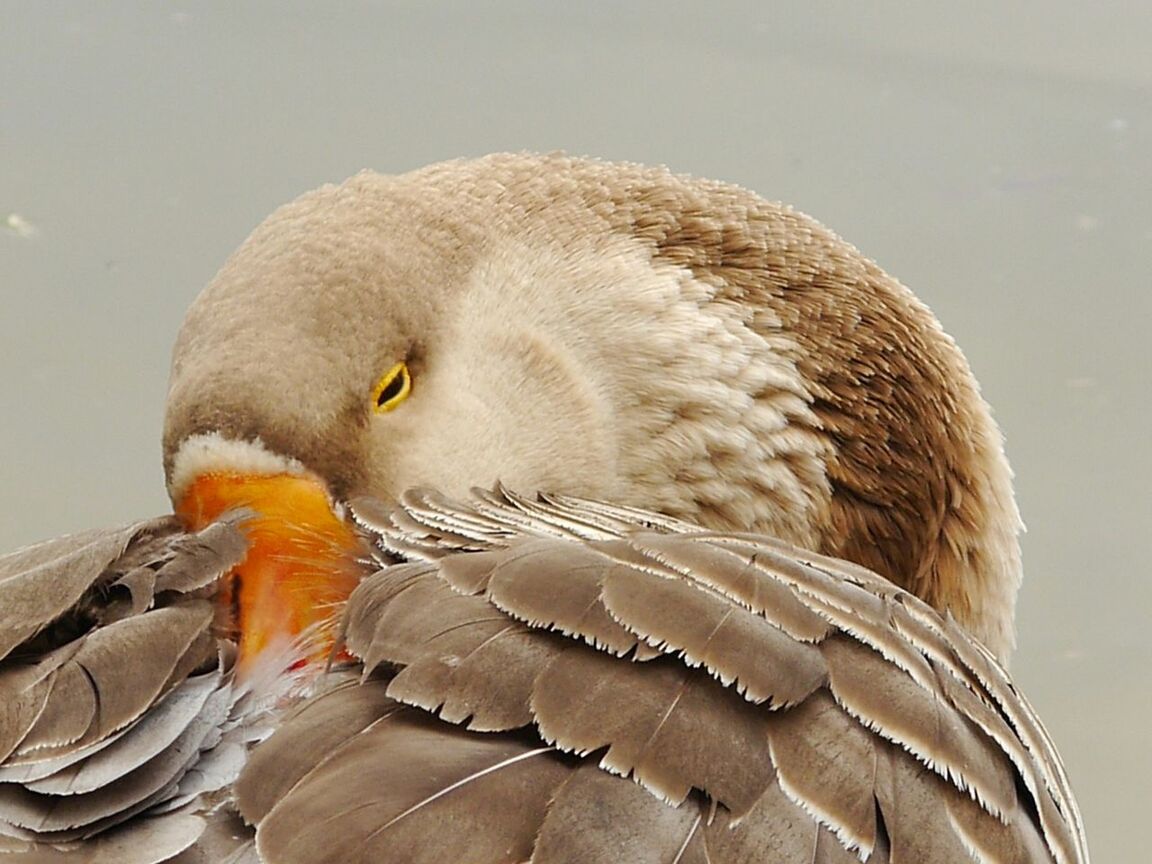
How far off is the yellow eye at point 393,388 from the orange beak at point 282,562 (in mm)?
138

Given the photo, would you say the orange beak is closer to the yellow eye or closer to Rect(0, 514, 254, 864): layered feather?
Rect(0, 514, 254, 864): layered feather

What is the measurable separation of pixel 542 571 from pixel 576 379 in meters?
0.63

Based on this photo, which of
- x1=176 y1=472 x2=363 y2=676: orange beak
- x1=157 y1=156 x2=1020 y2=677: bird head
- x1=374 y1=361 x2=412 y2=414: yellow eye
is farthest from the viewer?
x1=374 y1=361 x2=412 y2=414: yellow eye

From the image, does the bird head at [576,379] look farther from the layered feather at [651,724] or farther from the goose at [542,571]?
the layered feather at [651,724]

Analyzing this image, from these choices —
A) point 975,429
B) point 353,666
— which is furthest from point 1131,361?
point 353,666

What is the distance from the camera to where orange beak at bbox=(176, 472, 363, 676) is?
148 cm

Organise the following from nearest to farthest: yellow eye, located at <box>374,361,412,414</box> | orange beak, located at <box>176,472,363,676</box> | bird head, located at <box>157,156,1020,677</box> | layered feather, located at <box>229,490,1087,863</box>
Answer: layered feather, located at <box>229,490,1087,863</box>
orange beak, located at <box>176,472,363,676</box>
bird head, located at <box>157,156,1020,677</box>
yellow eye, located at <box>374,361,412,414</box>

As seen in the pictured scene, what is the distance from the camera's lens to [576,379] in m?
1.95

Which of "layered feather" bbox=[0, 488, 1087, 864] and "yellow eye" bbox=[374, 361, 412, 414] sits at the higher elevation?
"yellow eye" bbox=[374, 361, 412, 414]

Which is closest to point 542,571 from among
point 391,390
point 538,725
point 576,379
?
point 538,725

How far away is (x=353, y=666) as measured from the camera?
4.43 ft

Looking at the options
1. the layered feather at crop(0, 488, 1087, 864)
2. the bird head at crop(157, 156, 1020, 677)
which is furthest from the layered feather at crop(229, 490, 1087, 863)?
the bird head at crop(157, 156, 1020, 677)

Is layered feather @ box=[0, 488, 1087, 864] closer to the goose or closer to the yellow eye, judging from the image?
the goose

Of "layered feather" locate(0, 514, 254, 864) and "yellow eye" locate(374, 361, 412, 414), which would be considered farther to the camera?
"yellow eye" locate(374, 361, 412, 414)
